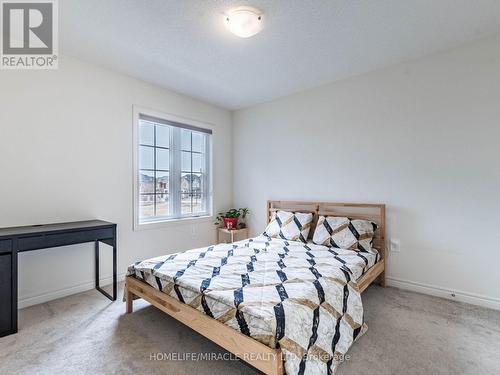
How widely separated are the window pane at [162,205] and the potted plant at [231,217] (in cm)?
89

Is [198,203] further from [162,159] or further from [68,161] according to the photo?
[68,161]

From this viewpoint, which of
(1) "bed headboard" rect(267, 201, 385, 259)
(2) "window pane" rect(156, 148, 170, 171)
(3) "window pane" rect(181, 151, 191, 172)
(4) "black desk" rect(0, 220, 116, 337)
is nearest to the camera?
(4) "black desk" rect(0, 220, 116, 337)

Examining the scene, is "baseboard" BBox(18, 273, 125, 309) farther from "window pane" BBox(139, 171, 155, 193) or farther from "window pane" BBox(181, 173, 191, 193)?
"window pane" BBox(181, 173, 191, 193)

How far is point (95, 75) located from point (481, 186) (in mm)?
4136

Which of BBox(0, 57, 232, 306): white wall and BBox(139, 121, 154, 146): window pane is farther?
BBox(139, 121, 154, 146): window pane

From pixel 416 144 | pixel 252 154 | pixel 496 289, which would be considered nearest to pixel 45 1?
pixel 252 154

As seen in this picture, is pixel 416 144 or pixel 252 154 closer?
pixel 416 144

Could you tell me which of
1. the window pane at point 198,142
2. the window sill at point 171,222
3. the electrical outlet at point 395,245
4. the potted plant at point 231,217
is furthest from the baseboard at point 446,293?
the window pane at point 198,142

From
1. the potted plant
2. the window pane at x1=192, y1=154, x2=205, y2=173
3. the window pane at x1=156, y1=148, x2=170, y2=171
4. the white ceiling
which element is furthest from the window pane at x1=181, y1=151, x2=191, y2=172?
the white ceiling

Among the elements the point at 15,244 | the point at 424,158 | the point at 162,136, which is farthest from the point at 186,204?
the point at 424,158

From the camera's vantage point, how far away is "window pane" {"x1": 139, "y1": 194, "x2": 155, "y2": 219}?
334cm

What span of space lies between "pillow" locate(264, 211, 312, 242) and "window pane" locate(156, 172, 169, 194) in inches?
61.6

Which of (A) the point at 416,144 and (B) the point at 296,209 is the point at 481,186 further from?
(B) the point at 296,209

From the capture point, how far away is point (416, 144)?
2742 millimetres
